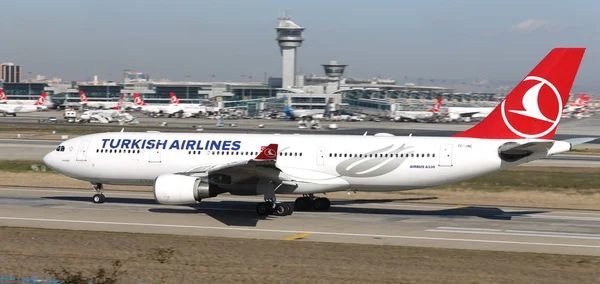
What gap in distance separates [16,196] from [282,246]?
1920 centimetres

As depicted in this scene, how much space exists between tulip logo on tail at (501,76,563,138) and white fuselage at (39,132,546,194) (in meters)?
0.97

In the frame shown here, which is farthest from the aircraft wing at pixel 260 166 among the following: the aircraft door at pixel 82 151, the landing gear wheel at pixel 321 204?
the aircraft door at pixel 82 151

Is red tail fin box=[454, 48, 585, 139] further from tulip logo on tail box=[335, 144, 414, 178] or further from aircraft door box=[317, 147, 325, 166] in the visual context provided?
aircraft door box=[317, 147, 325, 166]

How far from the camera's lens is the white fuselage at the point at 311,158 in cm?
3111

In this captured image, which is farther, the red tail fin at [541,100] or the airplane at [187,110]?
the airplane at [187,110]

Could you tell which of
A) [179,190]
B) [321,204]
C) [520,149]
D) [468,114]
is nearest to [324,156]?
[321,204]

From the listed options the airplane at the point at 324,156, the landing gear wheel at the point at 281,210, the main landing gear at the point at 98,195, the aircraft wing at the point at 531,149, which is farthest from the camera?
the main landing gear at the point at 98,195

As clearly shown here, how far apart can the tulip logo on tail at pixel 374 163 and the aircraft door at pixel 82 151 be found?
12122mm

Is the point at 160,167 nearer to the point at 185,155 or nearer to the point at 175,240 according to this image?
the point at 185,155

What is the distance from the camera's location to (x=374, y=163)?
31.7 metres

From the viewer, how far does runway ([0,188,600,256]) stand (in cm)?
2556

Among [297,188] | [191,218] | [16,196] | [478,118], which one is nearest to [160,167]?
[191,218]

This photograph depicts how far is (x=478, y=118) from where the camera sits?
156m

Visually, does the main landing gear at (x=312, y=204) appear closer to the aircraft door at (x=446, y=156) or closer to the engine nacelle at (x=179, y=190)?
the engine nacelle at (x=179, y=190)
